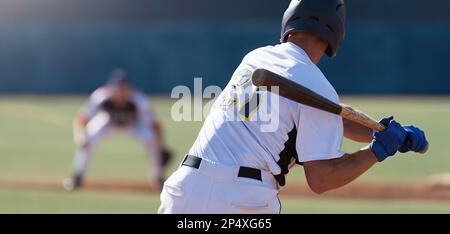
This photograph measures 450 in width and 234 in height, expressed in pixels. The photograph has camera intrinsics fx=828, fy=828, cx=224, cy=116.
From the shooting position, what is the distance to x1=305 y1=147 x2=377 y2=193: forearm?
4078mm

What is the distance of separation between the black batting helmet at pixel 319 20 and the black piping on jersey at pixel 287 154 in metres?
A: 0.56

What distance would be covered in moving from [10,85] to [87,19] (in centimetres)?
410

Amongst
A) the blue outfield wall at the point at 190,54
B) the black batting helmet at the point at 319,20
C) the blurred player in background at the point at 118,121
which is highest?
the blue outfield wall at the point at 190,54

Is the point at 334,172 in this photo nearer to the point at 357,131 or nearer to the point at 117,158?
the point at 357,131

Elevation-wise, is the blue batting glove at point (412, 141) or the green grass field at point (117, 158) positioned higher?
the green grass field at point (117, 158)

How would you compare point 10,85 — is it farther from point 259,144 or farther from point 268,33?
point 259,144

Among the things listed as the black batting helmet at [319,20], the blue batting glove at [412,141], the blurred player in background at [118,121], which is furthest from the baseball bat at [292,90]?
the blurred player in background at [118,121]

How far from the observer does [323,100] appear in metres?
4.04

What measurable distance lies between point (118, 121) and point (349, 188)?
3931mm

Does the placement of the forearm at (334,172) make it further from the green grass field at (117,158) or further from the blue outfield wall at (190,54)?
the blue outfield wall at (190,54)

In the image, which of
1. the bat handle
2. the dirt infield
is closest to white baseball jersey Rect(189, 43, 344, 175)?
the bat handle

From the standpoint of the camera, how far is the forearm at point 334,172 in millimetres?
4078

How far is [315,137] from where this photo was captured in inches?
160

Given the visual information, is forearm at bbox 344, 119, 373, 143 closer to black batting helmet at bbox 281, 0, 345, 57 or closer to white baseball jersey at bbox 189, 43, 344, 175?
black batting helmet at bbox 281, 0, 345, 57
